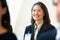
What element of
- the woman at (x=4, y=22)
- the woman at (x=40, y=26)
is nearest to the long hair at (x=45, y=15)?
the woman at (x=40, y=26)

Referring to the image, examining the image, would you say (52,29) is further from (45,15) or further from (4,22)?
(4,22)

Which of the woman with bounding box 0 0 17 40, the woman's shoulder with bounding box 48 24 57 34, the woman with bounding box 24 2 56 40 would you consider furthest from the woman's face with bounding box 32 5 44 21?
the woman with bounding box 0 0 17 40

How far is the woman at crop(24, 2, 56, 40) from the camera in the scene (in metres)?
1.19

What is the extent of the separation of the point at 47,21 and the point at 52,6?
0.12m

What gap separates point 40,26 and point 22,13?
17 cm

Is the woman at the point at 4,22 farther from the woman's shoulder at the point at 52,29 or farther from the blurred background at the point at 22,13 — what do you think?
the woman's shoulder at the point at 52,29

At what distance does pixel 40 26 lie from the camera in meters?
1.21

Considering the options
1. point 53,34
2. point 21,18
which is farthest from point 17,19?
point 53,34

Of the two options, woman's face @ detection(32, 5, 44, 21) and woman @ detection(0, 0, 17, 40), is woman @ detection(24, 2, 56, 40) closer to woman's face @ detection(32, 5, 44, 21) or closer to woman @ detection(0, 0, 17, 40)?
woman's face @ detection(32, 5, 44, 21)

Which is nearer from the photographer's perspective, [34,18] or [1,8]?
[1,8]

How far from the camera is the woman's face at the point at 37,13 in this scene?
121 centimetres

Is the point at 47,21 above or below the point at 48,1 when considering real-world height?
below

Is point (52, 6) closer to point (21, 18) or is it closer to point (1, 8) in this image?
point (21, 18)

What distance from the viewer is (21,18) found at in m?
1.25
